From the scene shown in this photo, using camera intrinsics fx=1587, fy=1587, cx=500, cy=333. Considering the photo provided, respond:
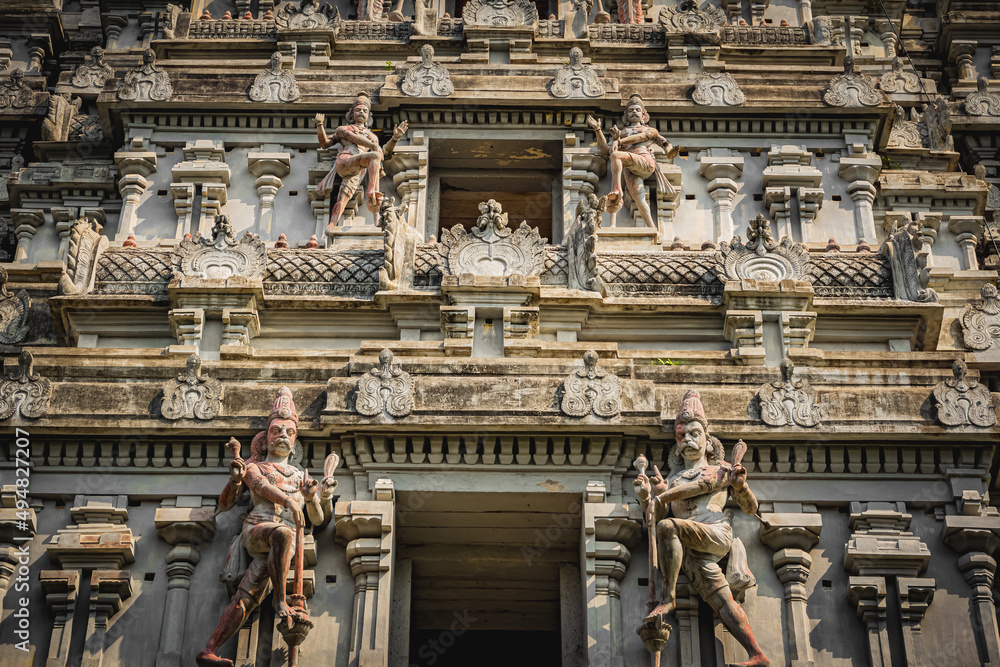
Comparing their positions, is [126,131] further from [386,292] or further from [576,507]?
[576,507]

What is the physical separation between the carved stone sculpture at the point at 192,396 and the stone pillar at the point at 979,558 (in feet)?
33.4

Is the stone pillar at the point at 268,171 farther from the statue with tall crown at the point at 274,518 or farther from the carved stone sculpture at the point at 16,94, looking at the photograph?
the statue with tall crown at the point at 274,518

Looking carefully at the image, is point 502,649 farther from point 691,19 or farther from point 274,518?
point 691,19

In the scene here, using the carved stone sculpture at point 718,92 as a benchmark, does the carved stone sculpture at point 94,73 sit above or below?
above

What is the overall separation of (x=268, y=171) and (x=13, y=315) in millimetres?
5873

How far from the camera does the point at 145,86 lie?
31047 millimetres

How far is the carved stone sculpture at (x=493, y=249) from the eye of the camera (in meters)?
25.3

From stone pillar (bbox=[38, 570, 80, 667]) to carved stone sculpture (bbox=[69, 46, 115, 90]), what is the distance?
1605 centimetres

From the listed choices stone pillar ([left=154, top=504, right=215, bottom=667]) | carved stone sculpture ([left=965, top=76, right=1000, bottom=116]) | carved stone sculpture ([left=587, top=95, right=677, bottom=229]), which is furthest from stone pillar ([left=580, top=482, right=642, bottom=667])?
carved stone sculpture ([left=965, top=76, right=1000, bottom=116])

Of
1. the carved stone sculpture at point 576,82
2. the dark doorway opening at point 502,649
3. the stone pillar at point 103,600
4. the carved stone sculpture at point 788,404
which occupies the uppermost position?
the carved stone sculpture at point 576,82

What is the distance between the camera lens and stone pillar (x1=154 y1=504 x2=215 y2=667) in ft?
66.9

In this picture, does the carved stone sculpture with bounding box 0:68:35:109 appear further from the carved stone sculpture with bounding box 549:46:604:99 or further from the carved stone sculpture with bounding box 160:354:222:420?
the carved stone sculpture with bounding box 160:354:222:420

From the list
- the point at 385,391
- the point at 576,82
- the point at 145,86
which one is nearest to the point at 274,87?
the point at 145,86

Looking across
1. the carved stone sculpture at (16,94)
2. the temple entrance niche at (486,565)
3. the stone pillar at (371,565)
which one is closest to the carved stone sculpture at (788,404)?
the temple entrance niche at (486,565)
